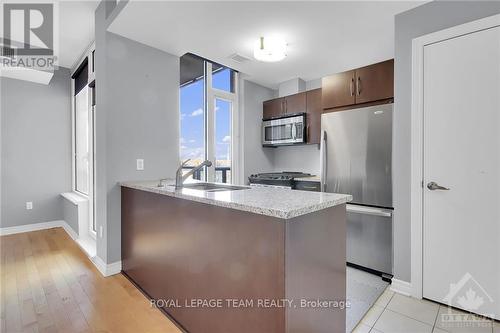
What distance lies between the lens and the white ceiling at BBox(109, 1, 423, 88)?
82.4 inches

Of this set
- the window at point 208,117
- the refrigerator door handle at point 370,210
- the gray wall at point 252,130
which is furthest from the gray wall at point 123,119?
the refrigerator door handle at point 370,210

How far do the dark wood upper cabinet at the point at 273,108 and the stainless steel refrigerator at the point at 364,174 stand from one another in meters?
1.33

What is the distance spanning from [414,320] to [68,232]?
463 cm

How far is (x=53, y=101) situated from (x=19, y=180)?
1.42m

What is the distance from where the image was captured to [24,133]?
396 cm

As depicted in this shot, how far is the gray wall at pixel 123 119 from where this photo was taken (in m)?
2.47

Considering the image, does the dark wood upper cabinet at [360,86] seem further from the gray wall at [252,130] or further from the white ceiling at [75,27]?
the white ceiling at [75,27]

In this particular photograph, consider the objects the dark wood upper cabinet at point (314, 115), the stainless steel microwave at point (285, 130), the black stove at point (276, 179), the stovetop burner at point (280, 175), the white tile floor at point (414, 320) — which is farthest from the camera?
the stovetop burner at point (280, 175)

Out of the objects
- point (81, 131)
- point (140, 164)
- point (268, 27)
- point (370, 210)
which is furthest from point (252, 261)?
point (81, 131)

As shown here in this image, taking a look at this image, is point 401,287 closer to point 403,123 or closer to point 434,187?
point 434,187

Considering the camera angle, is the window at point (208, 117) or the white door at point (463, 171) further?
the window at point (208, 117)

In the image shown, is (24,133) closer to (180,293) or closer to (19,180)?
(19,180)

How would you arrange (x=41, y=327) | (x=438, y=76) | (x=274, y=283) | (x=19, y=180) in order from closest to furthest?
1. (x=274, y=283)
2. (x=41, y=327)
3. (x=438, y=76)
4. (x=19, y=180)

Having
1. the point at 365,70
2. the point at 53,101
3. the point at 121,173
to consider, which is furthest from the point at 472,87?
the point at 53,101
